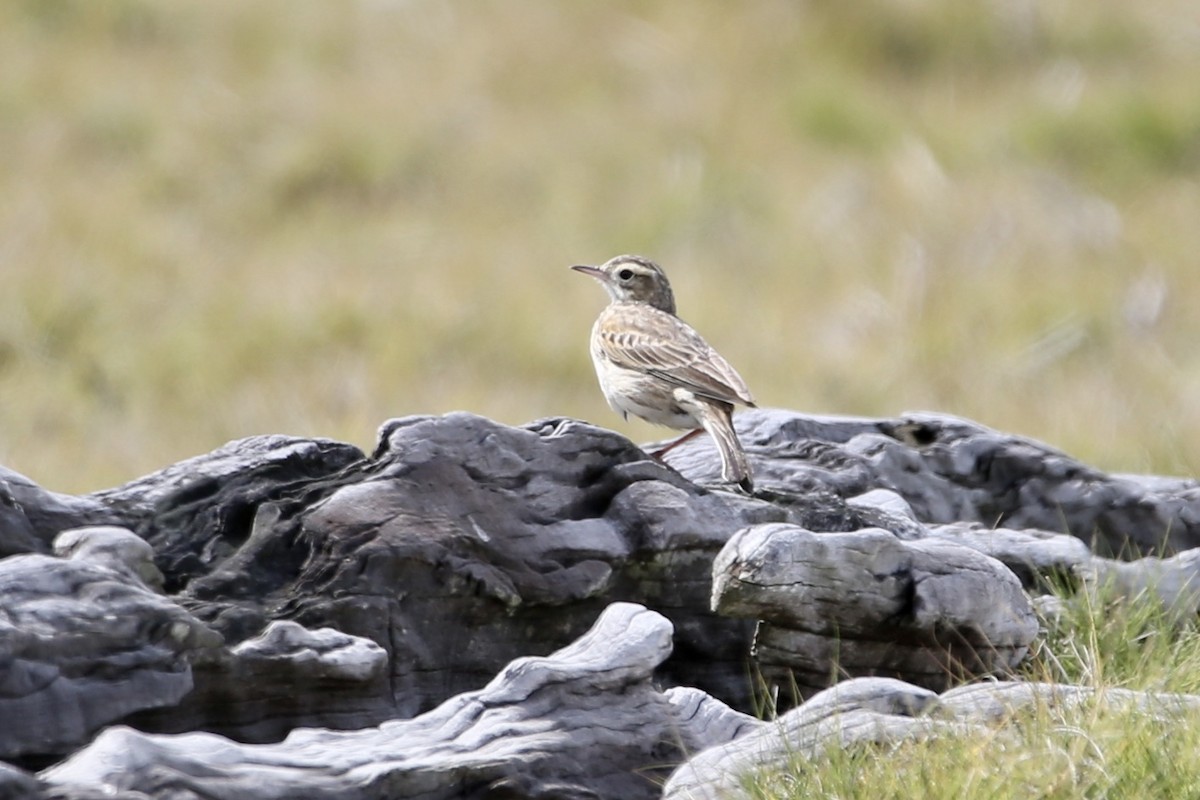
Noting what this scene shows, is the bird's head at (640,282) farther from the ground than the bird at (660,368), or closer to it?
farther from the ground

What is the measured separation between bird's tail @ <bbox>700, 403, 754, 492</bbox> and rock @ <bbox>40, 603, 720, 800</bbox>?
1293 mm

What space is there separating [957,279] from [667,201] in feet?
8.75

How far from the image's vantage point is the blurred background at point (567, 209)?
39.7ft

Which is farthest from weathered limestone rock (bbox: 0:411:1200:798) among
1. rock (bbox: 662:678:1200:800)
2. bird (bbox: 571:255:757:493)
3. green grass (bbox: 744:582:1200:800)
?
bird (bbox: 571:255:757:493)

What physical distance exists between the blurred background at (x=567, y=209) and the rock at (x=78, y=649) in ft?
16.1

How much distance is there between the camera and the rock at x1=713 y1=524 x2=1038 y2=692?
4.95 meters

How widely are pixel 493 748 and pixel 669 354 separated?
355 centimetres

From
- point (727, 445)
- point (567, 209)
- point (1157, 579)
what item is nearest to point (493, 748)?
point (727, 445)

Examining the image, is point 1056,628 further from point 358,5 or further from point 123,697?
point 358,5

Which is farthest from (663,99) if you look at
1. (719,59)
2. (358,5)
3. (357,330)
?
(357,330)

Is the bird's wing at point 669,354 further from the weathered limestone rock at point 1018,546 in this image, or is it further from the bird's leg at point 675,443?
the weathered limestone rock at point 1018,546

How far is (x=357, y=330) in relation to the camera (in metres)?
12.9

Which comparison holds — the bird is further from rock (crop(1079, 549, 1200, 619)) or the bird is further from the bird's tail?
rock (crop(1079, 549, 1200, 619))

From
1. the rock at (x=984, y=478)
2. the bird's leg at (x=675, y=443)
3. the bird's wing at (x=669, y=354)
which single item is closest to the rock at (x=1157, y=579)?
the rock at (x=984, y=478)
